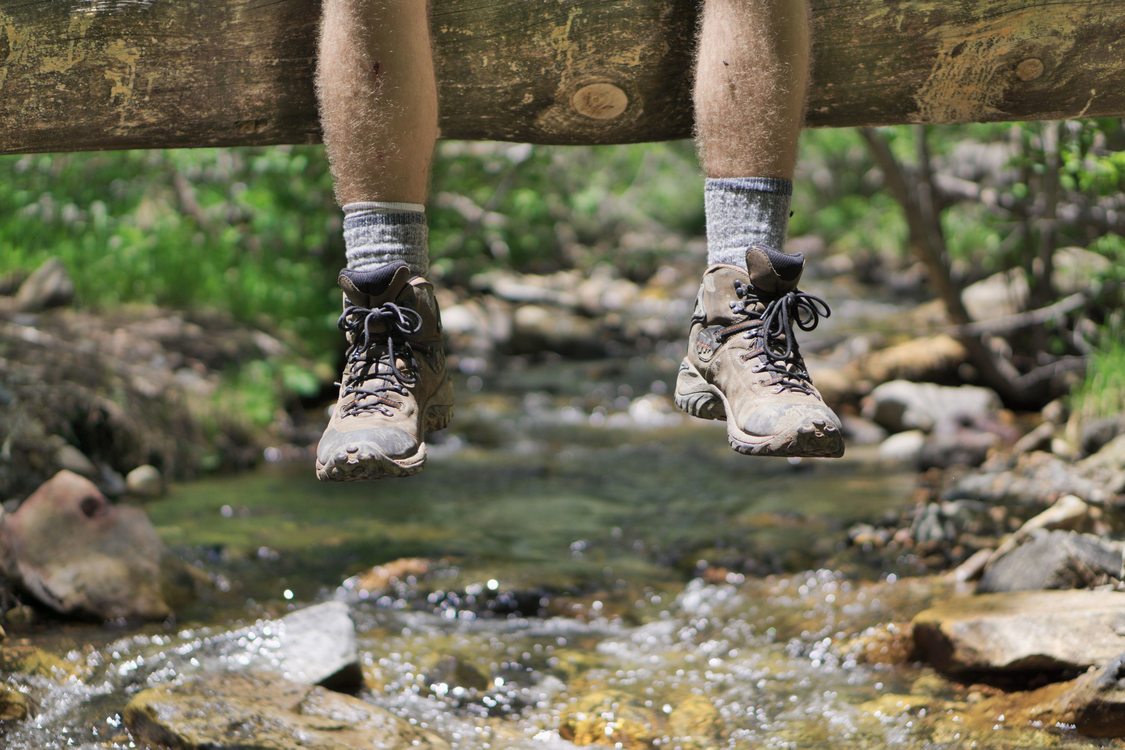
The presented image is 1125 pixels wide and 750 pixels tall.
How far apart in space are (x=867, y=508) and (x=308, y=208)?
4.17 meters

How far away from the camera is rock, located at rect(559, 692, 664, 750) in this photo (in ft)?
9.51

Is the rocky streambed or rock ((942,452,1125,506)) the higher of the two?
rock ((942,452,1125,506))

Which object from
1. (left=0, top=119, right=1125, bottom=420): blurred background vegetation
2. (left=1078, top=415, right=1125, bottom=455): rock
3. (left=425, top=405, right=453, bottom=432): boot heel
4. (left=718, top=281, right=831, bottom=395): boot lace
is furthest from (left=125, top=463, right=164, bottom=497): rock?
(left=1078, top=415, right=1125, bottom=455): rock

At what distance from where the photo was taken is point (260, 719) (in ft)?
8.79

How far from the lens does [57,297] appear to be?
6.23 meters

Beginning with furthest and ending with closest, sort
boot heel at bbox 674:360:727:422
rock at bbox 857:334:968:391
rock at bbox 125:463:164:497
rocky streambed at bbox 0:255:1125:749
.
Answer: rock at bbox 857:334:968:391 → rock at bbox 125:463:164:497 → rocky streambed at bbox 0:255:1125:749 → boot heel at bbox 674:360:727:422

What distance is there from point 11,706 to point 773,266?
2148 mm

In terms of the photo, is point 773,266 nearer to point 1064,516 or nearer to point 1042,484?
point 1064,516

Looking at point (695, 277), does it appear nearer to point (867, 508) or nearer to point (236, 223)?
point (236, 223)

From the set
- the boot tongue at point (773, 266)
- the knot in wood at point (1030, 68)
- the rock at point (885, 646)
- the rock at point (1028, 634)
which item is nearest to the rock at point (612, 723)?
the rock at point (885, 646)

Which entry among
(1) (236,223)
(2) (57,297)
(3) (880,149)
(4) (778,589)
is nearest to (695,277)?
(1) (236,223)

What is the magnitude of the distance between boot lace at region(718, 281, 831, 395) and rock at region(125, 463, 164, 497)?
379 cm

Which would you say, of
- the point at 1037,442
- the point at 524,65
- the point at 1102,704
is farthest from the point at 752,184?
the point at 1037,442

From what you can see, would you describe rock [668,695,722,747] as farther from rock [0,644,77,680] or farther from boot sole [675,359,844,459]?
rock [0,644,77,680]
